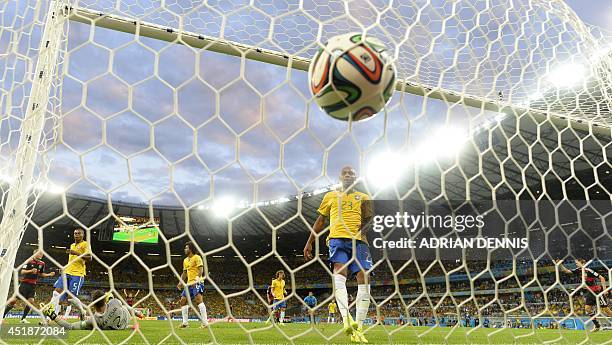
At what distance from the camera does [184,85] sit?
2.33 m

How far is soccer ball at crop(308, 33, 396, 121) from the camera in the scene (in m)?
2.22

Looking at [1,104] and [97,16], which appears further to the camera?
[97,16]

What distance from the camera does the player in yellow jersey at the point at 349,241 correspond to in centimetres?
319

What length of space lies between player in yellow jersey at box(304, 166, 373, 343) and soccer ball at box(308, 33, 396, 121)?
0.82m

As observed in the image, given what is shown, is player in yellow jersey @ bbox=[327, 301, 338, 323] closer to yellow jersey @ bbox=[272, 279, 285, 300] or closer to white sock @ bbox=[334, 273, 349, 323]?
yellow jersey @ bbox=[272, 279, 285, 300]

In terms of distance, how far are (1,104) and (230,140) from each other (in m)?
1.56

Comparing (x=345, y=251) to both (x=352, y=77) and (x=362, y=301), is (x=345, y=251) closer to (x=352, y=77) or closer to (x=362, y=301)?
(x=362, y=301)

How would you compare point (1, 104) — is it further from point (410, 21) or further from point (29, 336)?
point (410, 21)

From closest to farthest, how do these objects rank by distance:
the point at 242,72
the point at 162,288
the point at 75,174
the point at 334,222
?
the point at 75,174
the point at 242,72
the point at 334,222
the point at 162,288

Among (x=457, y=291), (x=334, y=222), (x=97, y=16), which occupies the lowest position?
(x=457, y=291)

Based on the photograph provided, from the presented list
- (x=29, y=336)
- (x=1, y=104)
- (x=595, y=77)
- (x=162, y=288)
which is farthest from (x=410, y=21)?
(x=162, y=288)

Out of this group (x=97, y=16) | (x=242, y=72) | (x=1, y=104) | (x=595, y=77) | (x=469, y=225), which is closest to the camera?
(x=242, y=72)

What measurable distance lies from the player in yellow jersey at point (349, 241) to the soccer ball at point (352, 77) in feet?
2.68

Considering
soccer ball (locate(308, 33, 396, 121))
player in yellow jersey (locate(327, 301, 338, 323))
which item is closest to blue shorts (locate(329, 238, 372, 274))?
soccer ball (locate(308, 33, 396, 121))
